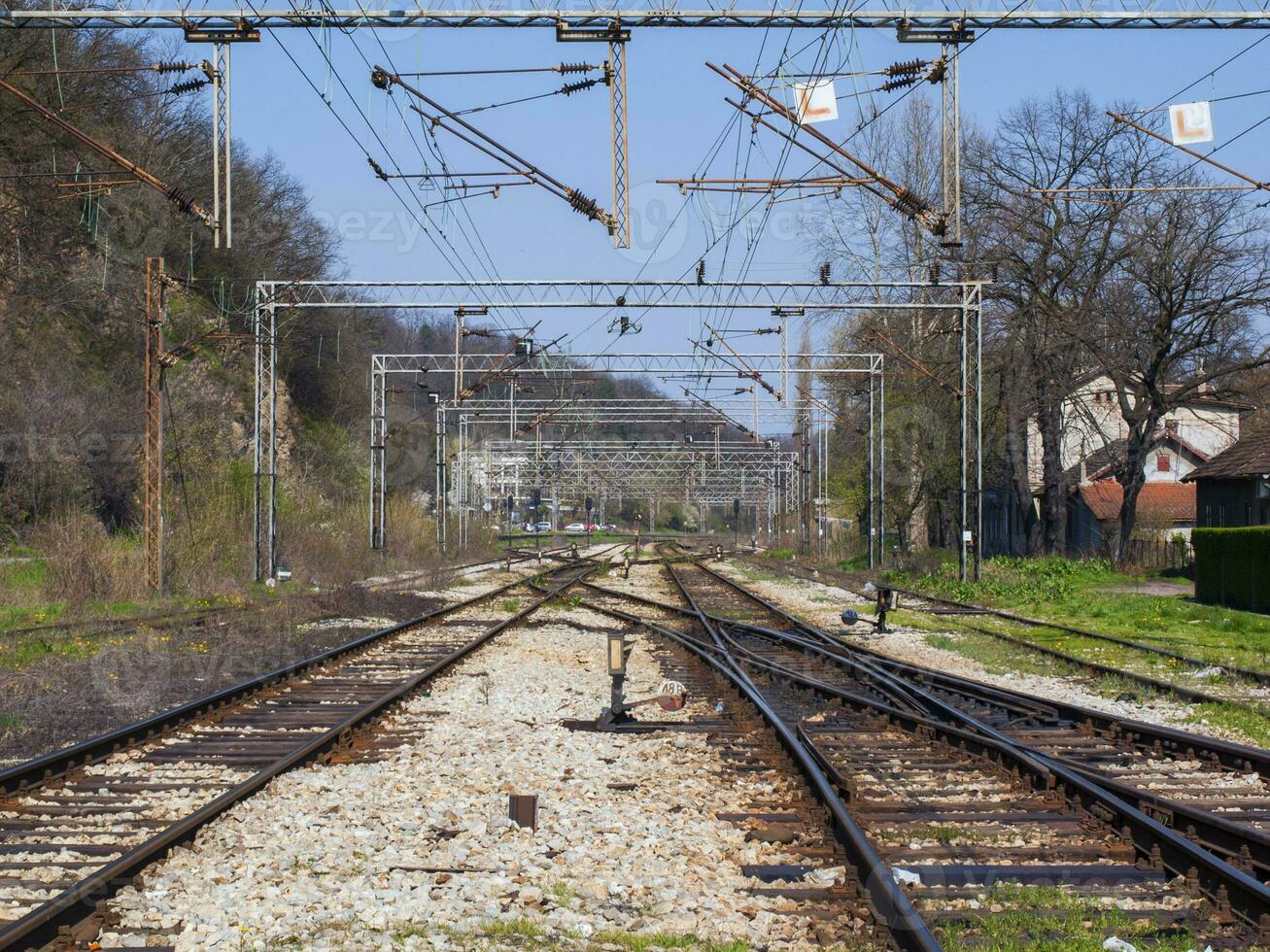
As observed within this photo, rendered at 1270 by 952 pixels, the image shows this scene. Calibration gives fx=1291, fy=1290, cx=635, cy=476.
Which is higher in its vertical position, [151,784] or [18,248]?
[18,248]

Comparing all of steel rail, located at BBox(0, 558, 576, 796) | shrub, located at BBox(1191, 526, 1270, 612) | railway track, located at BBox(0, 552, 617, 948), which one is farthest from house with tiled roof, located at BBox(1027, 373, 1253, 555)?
railway track, located at BBox(0, 552, 617, 948)

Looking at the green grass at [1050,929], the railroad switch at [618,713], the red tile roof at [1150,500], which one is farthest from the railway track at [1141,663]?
the red tile roof at [1150,500]

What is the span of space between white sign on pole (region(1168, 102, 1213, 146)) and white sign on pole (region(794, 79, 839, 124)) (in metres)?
5.41

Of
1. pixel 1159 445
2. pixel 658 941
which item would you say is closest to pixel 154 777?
pixel 658 941

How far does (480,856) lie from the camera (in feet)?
22.8

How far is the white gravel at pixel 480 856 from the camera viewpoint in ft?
18.9

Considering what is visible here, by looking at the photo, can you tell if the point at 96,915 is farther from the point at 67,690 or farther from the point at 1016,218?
the point at 1016,218

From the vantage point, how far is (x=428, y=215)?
78.4 ft

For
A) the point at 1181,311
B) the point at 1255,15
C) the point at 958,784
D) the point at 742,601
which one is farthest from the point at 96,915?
the point at 1181,311

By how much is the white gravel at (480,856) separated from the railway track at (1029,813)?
0.66 metres

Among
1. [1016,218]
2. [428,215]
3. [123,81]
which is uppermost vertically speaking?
[123,81]

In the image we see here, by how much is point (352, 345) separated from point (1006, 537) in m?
34.7

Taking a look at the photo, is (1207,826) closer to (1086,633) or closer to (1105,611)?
(1086,633)

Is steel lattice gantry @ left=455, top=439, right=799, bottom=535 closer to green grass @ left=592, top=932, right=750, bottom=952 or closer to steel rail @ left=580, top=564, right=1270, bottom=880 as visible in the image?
steel rail @ left=580, top=564, right=1270, bottom=880
